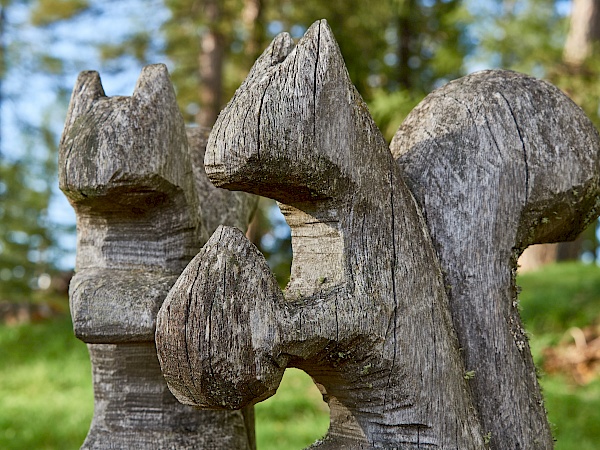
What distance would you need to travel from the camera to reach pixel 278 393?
18.9 ft

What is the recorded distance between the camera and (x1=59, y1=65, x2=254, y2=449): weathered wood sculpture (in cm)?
172

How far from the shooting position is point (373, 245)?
1.54 meters

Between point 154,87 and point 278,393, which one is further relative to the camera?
point 278,393

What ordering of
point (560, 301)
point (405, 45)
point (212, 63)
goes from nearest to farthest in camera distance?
point (560, 301) → point (212, 63) → point (405, 45)

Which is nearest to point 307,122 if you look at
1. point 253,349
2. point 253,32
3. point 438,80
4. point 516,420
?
point 253,349

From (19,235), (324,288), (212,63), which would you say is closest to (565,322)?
(212,63)

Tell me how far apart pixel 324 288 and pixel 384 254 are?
159 mm

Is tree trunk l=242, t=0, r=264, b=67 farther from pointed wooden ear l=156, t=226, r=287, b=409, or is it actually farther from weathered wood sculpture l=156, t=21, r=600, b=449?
pointed wooden ear l=156, t=226, r=287, b=409

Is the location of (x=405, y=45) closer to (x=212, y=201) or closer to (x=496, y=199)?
(x=212, y=201)

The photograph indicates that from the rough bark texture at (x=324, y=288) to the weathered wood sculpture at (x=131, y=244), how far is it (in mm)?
364

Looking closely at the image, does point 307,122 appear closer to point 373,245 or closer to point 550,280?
point 373,245

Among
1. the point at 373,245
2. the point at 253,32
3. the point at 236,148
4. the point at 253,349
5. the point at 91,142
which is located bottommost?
the point at 253,349

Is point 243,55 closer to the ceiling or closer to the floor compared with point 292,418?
closer to the ceiling

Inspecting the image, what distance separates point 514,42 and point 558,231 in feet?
17.7
